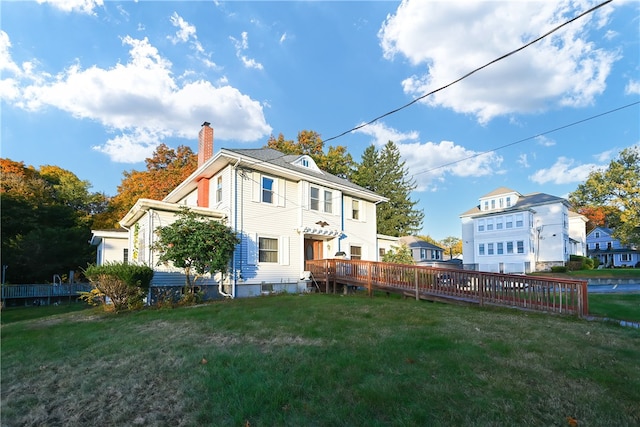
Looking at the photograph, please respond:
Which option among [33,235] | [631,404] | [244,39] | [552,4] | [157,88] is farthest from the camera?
[33,235]

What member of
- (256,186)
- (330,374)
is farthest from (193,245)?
(330,374)

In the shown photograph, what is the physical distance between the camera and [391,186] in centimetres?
4231

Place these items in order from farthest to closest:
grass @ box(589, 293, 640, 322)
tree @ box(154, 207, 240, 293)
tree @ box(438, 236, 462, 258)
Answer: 1. tree @ box(438, 236, 462, 258)
2. tree @ box(154, 207, 240, 293)
3. grass @ box(589, 293, 640, 322)

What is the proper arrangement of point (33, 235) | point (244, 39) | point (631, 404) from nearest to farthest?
point (631, 404) → point (244, 39) → point (33, 235)

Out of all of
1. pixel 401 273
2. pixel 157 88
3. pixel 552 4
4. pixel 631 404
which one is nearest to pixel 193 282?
pixel 401 273

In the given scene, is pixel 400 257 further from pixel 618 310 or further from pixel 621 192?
pixel 621 192

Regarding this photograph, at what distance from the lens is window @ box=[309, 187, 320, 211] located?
16447 millimetres

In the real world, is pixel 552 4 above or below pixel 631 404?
above

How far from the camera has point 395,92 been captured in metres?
13.7

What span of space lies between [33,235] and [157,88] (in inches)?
515

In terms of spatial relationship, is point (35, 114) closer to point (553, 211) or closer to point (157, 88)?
point (157, 88)

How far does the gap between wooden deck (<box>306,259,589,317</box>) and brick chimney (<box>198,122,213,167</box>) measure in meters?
7.38

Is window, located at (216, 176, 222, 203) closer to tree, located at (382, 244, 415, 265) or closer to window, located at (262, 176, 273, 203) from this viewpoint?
window, located at (262, 176, 273, 203)

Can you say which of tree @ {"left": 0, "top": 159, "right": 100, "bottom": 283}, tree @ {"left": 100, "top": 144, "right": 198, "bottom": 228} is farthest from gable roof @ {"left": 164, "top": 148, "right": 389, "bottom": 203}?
→ tree @ {"left": 100, "top": 144, "right": 198, "bottom": 228}
